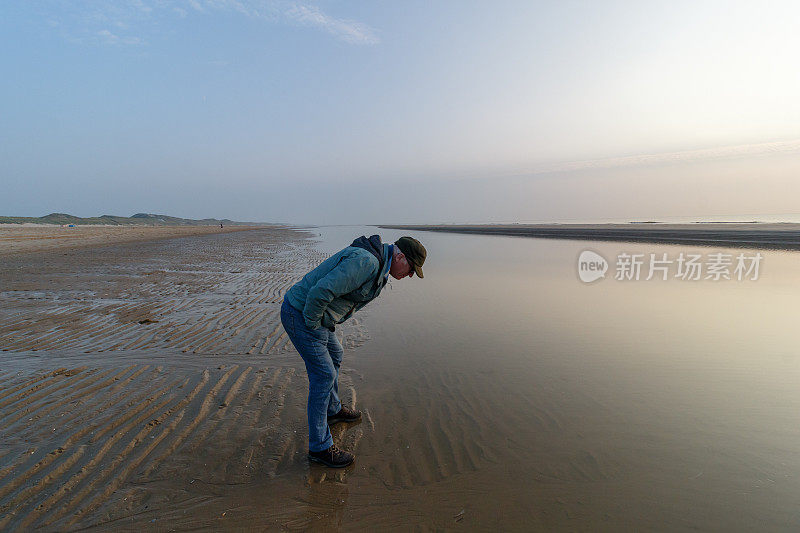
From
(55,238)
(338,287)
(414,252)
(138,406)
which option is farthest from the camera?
(55,238)

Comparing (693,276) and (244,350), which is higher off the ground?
(693,276)

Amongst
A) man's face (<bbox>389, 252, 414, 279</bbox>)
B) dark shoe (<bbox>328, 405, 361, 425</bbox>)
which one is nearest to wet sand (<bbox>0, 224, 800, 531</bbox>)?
dark shoe (<bbox>328, 405, 361, 425</bbox>)

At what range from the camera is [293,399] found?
15.4 feet

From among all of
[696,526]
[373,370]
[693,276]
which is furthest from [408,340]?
[693,276]

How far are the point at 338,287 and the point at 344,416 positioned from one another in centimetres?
187

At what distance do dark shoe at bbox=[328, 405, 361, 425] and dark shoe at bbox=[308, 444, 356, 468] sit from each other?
76 cm

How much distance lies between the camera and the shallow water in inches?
116

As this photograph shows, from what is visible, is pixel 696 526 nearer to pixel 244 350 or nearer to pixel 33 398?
pixel 244 350

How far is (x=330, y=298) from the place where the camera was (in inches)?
123

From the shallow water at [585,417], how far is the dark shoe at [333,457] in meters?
0.15

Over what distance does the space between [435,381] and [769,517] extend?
10.7ft

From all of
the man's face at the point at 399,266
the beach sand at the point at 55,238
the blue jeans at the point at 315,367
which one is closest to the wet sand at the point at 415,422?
the blue jeans at the point at 315,367

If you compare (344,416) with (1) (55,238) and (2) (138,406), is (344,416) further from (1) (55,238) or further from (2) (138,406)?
(1) (55,238)

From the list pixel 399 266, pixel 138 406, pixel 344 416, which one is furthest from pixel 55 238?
pixel 399 266
